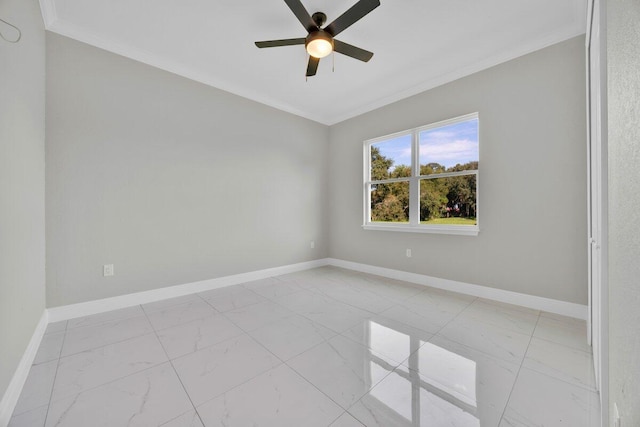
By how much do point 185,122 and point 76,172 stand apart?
49.2 inches

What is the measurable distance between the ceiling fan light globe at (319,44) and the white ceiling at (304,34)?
0.95ft

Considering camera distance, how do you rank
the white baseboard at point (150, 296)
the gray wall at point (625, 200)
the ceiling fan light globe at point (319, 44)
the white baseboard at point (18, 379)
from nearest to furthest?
Result: the gray wall at point (625, 200), the white baseboard at point (18, 379), the ceiling fan light globe at point (319, 44), the white baseboard at point (150, 296)

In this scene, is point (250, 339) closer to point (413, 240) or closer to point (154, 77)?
point (413, 240)

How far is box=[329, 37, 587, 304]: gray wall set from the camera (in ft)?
7.93

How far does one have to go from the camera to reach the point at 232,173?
3592 millimetres

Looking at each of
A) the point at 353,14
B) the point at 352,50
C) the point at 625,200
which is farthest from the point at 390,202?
the point at 625,200

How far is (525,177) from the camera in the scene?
2.69 metres

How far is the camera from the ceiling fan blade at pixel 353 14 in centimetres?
181

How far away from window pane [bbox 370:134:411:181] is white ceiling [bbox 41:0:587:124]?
790 millimetres

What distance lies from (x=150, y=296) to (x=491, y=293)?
3986 millimetres

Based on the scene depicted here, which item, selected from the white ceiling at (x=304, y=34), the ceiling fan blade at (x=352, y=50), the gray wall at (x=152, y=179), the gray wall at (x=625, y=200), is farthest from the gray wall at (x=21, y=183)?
the gray wall at (x=625, y=200)

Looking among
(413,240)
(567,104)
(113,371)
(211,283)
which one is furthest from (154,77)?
(567,104)

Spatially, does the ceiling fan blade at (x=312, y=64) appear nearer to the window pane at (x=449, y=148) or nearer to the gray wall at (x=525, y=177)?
the gray wall at (x=525, y=177)

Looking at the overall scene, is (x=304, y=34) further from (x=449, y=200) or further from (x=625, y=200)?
(x=625, y=200)
